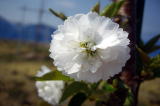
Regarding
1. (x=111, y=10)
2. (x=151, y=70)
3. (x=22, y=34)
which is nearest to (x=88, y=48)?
(x=111, y=10)

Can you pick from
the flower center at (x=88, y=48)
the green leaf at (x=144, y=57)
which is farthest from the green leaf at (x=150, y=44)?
the flower center at (x=88, y=48)

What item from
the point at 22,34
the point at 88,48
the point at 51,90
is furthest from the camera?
the point at 22,34

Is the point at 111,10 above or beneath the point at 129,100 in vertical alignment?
above

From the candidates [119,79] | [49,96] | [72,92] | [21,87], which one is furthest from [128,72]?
[21,87]

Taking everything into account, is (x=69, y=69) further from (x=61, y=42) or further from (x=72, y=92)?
(x=72, y=92)

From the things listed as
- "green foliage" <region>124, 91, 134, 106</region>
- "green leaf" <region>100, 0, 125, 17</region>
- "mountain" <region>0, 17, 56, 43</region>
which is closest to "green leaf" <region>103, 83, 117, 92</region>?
"green foliage" <region>124, 91, 134, 106</region>

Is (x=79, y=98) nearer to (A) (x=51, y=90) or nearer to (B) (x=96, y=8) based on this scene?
(A) (x=51, y=90)

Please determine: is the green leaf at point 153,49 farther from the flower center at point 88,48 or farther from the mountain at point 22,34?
the mountain at point 22,34

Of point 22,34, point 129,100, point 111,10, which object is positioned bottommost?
point 129,100

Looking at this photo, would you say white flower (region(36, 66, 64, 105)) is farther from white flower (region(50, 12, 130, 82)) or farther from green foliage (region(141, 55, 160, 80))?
white flower (region(50, 12, 130, 82))
